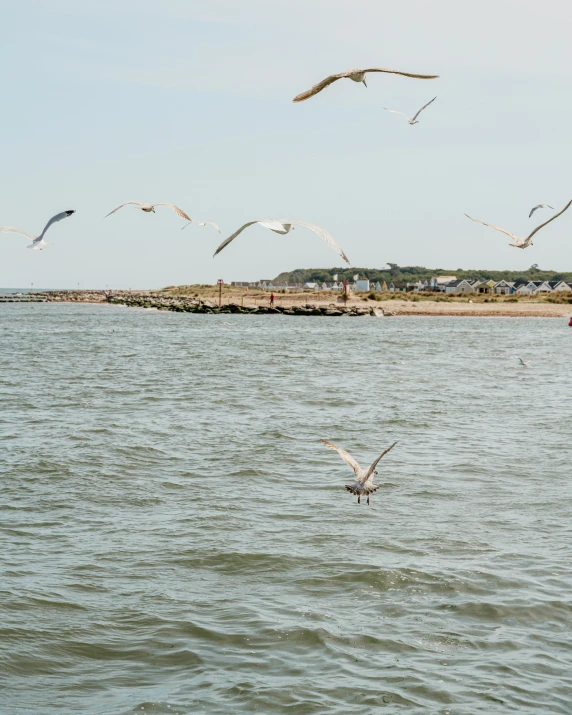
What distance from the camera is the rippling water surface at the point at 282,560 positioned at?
6719 millimetres

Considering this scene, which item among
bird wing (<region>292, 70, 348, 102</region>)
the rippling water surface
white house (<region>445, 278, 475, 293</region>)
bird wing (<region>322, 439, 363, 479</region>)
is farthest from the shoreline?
bird wing (<region>292, 70, 348, 102</region>)

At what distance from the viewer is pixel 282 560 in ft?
31.0

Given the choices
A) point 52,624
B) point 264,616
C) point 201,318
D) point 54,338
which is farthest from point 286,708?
point 201,318

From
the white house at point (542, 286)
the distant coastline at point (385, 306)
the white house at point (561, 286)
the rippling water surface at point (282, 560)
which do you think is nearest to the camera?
the rippling water surface at point (282, 560)

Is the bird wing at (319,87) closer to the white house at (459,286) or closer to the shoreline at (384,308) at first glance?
the shoreline at (384,308)

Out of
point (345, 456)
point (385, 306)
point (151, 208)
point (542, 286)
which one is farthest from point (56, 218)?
point (542, 286)

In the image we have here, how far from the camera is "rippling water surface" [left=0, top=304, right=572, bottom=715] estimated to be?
22.0ft

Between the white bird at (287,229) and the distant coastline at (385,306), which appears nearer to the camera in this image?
the white bird at (287,229)

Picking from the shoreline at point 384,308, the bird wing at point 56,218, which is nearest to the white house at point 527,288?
the shoreline at point 384,308

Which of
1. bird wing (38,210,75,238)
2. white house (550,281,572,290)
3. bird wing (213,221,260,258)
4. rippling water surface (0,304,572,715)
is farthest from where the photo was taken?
white house (550,281,572,290)

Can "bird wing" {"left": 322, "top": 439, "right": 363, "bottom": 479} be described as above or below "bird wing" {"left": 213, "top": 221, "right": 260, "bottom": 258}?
below

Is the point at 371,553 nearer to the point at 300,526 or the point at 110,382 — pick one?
the point at 300,526

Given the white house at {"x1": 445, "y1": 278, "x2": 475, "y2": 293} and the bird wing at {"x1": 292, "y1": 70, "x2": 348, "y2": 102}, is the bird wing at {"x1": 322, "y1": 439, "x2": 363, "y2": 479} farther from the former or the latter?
the white house at {"x1": 445, "y1": 278, "x2": 475, "y2": 293}

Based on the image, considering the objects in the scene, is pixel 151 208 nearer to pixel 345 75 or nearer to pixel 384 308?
pixel 345 75
